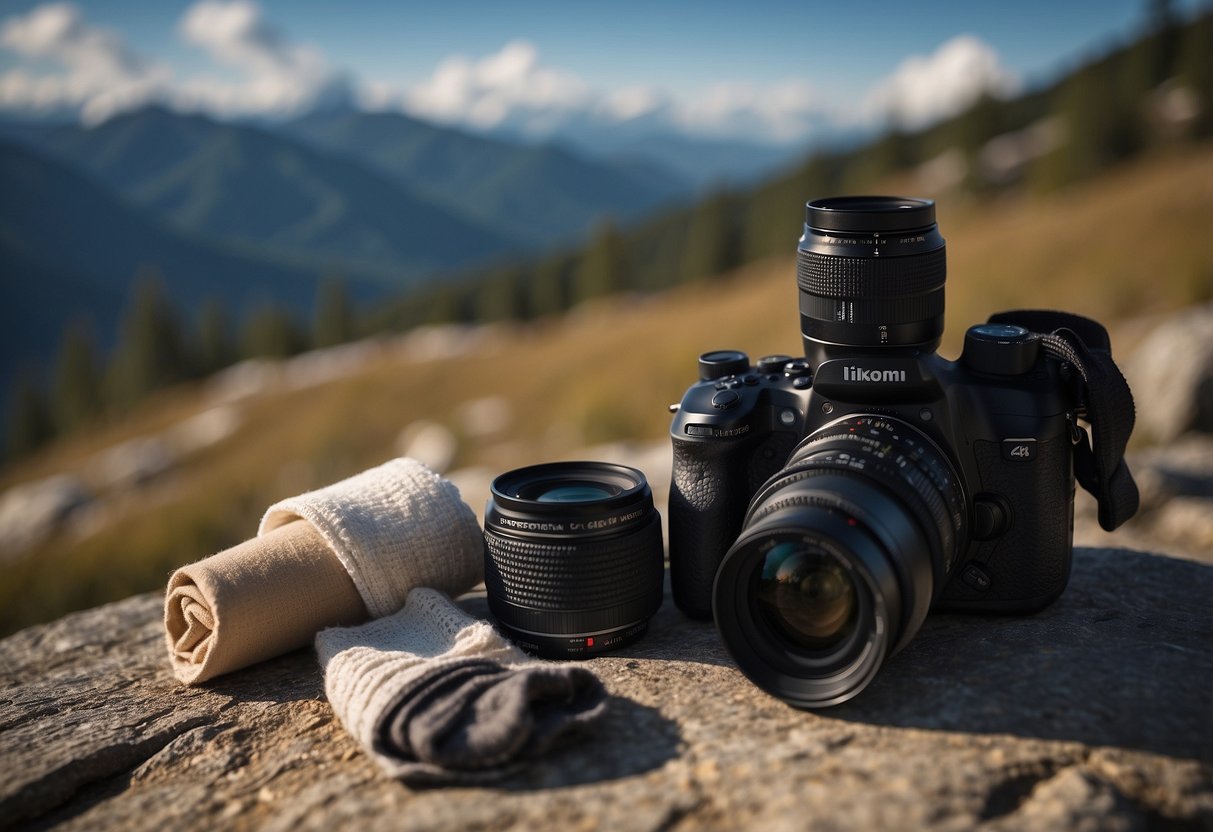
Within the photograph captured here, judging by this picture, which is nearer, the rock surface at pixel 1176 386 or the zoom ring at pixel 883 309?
the zoom ring at pixel 883 309

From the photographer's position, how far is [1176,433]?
801 centimetres

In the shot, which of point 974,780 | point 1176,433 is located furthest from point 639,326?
point 974,780

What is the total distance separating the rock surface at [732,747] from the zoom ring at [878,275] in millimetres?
1178

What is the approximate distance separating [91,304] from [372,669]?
166226 mm

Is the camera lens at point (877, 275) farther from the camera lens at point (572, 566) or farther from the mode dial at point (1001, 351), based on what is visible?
the camera lens at point (572, 566)

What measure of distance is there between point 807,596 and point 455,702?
1.05 meters

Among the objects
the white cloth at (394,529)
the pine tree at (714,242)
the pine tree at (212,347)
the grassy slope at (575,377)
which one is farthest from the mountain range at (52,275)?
the white cloth at (394,529)

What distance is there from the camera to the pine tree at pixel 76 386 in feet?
193

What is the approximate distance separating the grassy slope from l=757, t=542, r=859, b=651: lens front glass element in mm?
4415

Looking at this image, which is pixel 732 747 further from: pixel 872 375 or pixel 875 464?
pixel 872 375

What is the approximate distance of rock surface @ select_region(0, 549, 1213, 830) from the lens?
2.29 metres

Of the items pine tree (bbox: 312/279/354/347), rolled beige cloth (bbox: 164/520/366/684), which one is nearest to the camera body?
rolled beige cloth (bbox: 164/520/366/684)

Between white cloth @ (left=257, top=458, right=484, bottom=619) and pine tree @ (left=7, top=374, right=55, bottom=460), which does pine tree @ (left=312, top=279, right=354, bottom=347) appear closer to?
pine tree @ (left=7, top=374, right=55, bottom=460)

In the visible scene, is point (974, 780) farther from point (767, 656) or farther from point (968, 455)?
point (968, 455)
